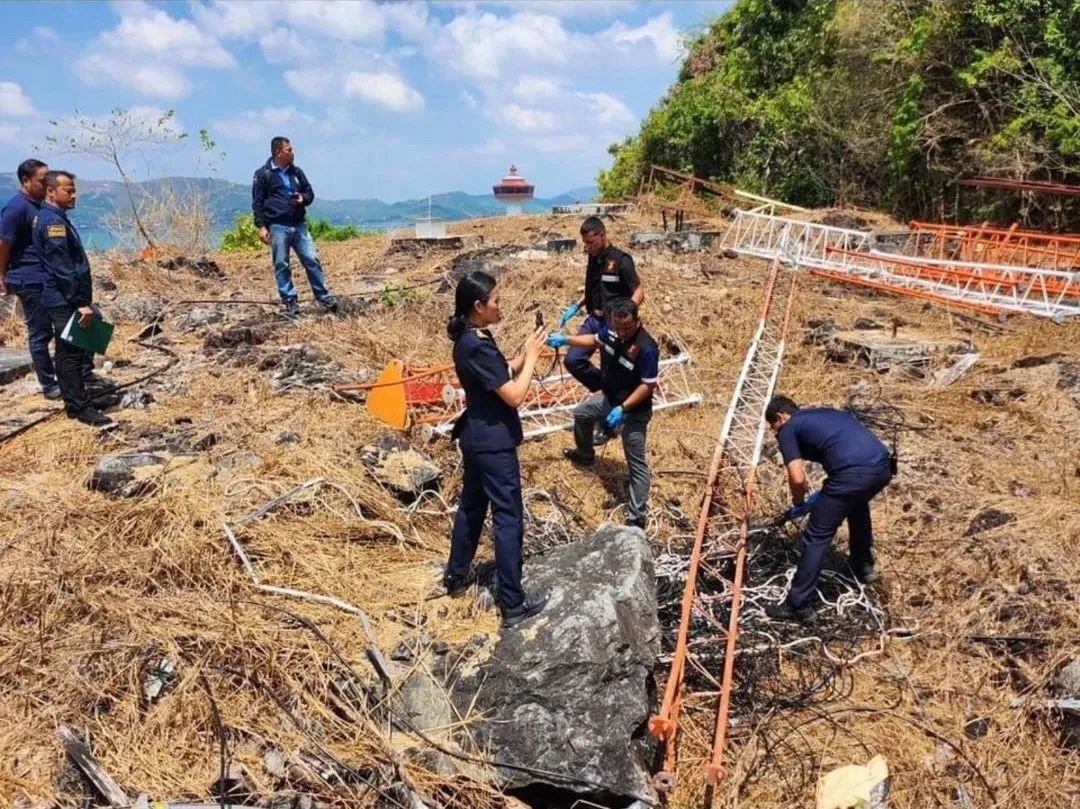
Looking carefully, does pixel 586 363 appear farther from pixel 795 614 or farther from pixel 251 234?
pixel 251 234

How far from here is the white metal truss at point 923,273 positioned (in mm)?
8195

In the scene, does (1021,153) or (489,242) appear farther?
(489,242)

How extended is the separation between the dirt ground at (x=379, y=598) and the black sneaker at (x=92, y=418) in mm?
107

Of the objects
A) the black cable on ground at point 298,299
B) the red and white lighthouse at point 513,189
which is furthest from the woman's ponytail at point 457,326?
the red and white lighthouse at point 513,189

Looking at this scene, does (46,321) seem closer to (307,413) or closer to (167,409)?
(167,409)

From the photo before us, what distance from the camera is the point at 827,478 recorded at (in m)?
3.92

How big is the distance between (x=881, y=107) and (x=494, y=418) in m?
15.3

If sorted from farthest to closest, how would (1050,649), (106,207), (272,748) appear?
1. (106,207)
2. (1050,649)
3. (272,748)

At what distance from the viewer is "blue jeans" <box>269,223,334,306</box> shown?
7367 mm

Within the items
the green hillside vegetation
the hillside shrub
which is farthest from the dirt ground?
the hillside shrub

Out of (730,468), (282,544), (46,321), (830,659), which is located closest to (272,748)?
(282,544)

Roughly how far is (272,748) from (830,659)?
253 cm

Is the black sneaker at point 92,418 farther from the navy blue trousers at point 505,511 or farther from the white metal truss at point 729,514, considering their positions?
the white metal truss at point 729,514

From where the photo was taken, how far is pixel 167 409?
5656mm
